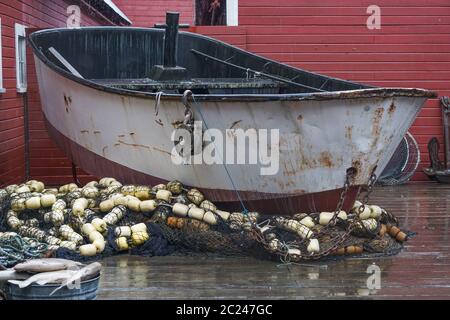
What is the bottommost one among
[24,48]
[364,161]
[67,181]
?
[67,181]

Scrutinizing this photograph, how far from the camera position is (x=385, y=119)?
6.17 metres

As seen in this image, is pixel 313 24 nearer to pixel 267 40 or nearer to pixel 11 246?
pixel 267 40

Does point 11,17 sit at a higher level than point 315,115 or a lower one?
higher

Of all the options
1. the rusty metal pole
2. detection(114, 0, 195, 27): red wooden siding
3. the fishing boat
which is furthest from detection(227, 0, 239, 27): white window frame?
detection(114, 0, 195, 27): red wooden siding

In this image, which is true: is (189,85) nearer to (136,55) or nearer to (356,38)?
(136,55)

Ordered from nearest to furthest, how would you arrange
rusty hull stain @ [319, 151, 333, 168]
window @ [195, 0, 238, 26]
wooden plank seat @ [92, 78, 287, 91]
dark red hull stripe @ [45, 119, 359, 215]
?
rusty hull stain @ [319, 151, 333, 168] < dark red hull stripe @ [45, 119, 359, 215] < wooden plank seat @ [92, 78, 287, 91] < window @ [195, 0, 238, 26]

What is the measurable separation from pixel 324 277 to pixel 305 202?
104 cm

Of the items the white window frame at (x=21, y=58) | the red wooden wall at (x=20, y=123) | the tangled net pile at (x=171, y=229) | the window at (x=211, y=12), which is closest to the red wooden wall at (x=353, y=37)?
the red wooden wall at (x=20, y=123)

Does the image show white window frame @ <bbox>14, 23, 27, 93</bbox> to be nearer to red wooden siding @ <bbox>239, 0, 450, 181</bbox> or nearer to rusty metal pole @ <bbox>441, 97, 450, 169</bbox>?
red wooden siding @ <bbox>239, 0, 450, 181</bbox>

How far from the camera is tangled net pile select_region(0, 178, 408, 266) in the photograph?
6.05 meters

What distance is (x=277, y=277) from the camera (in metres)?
5.57

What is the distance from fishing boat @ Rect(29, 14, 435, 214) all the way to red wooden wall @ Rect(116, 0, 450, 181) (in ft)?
5.27
